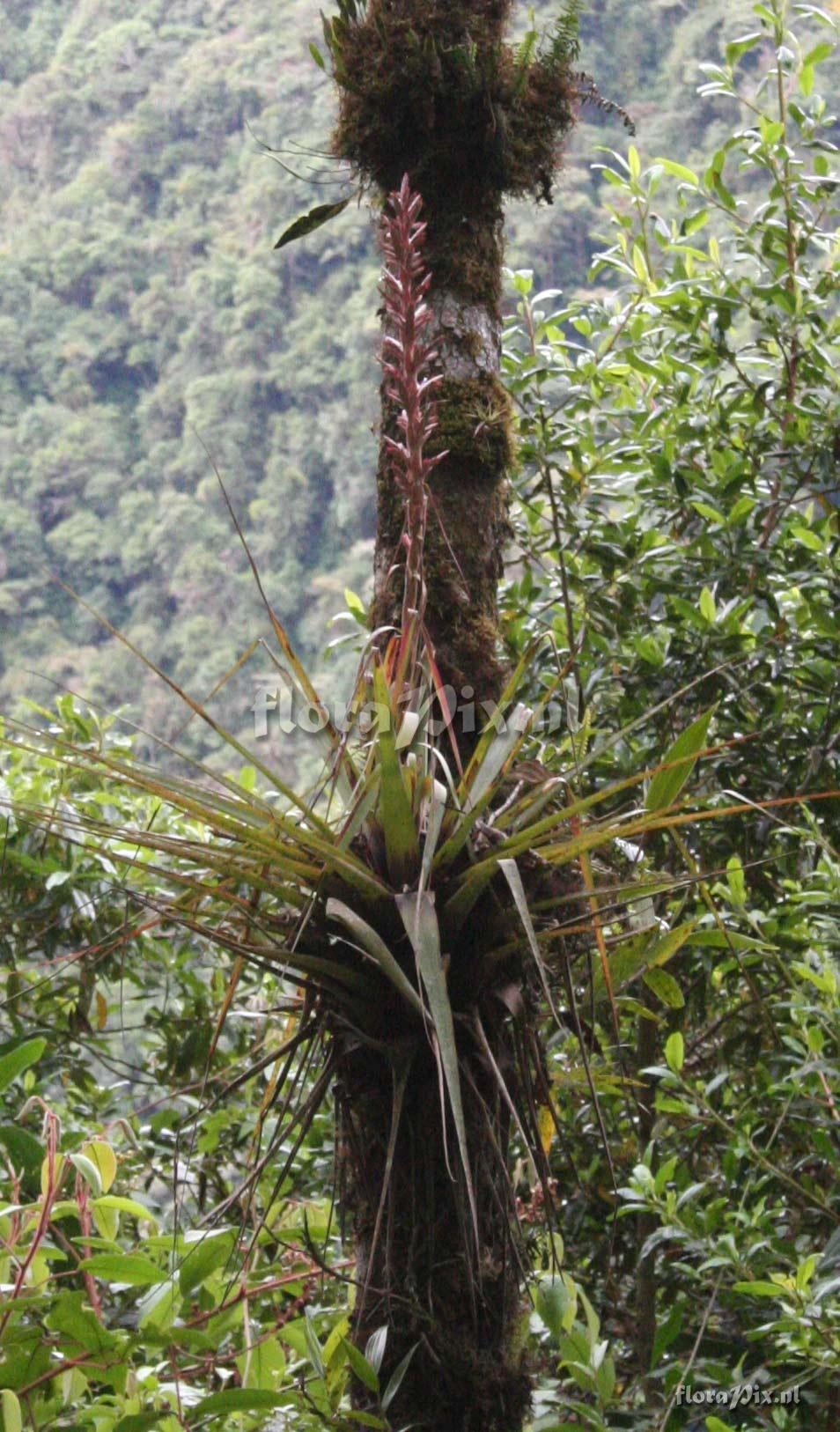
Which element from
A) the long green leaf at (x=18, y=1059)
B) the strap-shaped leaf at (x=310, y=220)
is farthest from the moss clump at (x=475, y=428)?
the long green leaf at (x=18, y=1059)

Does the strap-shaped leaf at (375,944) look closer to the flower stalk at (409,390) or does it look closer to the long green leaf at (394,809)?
the long green leaf at (394,809)

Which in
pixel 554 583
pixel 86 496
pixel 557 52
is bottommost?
pixel 554 583

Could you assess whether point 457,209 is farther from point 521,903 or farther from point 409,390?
point 521,903

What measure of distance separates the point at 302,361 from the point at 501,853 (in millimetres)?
21258

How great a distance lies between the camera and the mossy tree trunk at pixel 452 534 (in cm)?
104

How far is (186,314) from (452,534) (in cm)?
2389

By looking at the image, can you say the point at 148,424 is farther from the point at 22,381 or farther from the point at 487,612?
the point at 487,612

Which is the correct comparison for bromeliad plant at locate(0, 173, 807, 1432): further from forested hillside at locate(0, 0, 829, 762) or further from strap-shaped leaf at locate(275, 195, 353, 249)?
forested hillside at locate(0, 0, 829, 762)

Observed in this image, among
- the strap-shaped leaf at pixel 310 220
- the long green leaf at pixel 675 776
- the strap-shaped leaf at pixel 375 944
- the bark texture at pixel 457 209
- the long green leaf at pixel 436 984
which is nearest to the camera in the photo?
the long green leaf at pixel 436 984

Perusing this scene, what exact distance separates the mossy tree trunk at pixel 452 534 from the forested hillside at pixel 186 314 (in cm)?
1484

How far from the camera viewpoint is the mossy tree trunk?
40.9 inches

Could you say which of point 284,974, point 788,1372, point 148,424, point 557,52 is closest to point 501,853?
point 284,974

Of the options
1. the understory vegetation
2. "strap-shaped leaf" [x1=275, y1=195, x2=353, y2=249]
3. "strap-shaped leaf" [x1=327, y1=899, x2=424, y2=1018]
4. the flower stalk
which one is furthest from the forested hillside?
"strap-shaped leaf" [x1=327, y1=899, x2=424, y2=1018]

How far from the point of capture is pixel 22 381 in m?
23.8
